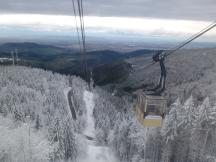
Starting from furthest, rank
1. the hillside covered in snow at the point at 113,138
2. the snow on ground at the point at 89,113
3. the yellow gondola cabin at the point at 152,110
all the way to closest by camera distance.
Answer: the snow on ground at the point at 89,113, the hillside covered in snow at the point at 113,138, the yellow gondola cabin at the point at 152,110

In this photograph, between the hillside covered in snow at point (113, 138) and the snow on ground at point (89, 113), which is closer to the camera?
the hillside covered in snow at point (113, 138)

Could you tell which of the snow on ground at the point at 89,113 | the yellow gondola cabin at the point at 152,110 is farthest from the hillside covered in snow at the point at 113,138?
the yellow gondola cabin at the point at 152,110

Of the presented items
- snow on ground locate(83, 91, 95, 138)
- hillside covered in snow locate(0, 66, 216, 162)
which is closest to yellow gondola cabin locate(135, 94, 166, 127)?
hillside covered in snow locate(0, 66, 216, 162)

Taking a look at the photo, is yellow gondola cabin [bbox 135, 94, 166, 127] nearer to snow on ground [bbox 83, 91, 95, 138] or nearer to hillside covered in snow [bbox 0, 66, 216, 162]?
hillside covered in snow [bbox 0, 66, 216, 162]

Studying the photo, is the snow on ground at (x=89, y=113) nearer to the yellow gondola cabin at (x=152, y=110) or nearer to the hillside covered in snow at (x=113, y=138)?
the hillside covered in snow at (x=113, y=138)

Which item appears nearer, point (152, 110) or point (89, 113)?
point (152, 110)

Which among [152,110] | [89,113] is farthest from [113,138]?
[89,113]

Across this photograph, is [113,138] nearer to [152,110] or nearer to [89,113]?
[152,110]

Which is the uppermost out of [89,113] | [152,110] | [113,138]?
[152,110]

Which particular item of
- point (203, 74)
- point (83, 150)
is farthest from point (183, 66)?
point (83, 150)

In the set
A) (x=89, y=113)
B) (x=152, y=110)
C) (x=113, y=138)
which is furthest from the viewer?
(x=89, y=113)

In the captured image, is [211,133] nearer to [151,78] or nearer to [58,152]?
[58,152]
